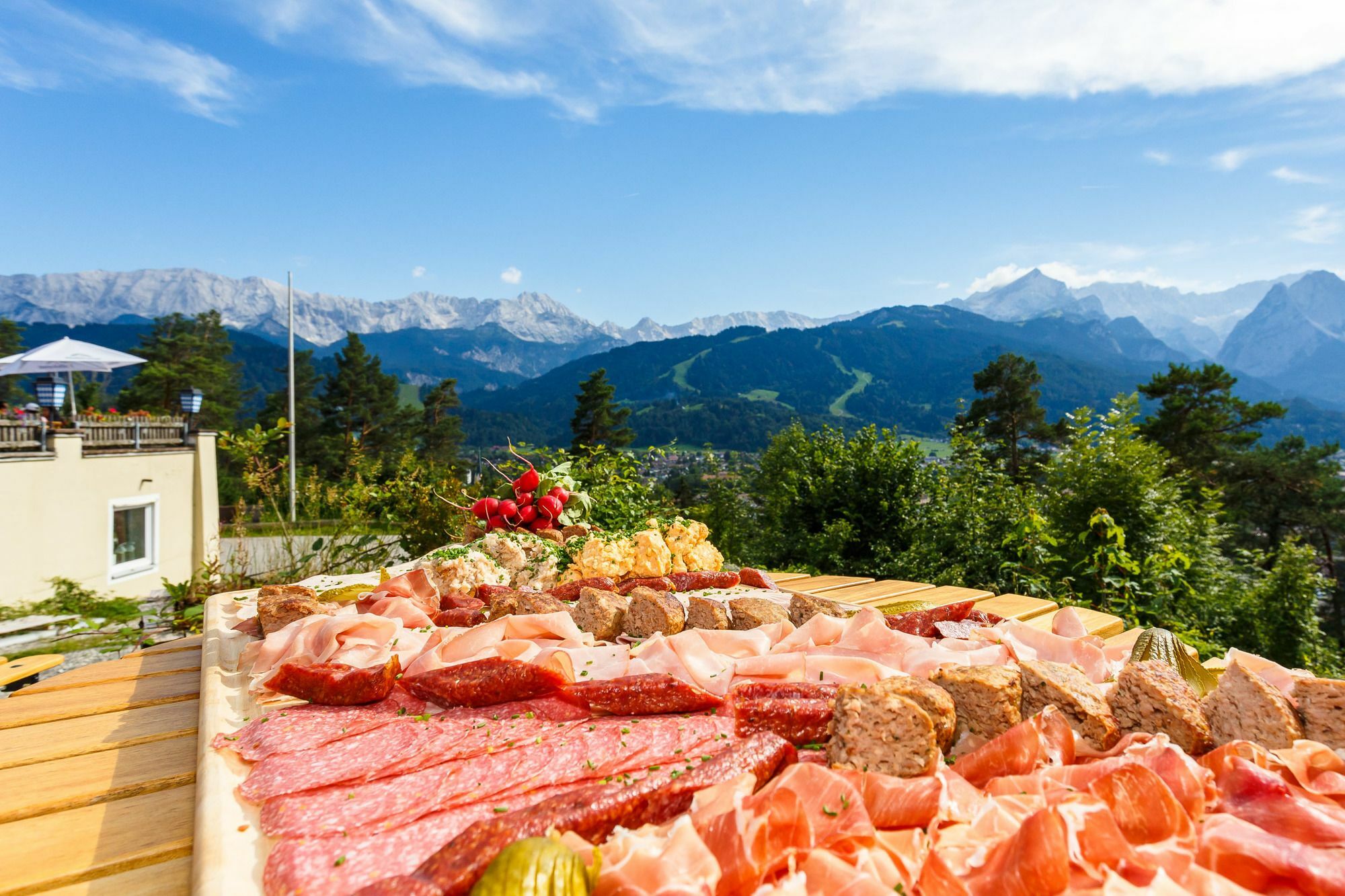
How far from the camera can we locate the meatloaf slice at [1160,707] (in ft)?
5.98

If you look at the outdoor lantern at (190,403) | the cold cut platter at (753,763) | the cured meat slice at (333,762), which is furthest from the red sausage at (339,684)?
the outdoor lantern at (190,403)

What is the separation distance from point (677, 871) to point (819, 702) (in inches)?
28.6

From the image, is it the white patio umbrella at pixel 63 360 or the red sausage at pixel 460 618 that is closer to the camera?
the red sausage at pixel 460 618

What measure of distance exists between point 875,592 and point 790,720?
2474 millimetres

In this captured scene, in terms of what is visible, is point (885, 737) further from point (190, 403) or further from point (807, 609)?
point (190, 403)

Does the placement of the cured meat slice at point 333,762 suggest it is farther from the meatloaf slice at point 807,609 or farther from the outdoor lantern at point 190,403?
the outdoor lantern at point 190,403

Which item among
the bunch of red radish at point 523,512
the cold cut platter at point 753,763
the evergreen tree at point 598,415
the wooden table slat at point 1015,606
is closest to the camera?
the cold cut platter at point 753,763

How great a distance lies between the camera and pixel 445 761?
168 centimetres

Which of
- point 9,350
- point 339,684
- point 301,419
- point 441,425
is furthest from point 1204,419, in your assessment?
point 9,350

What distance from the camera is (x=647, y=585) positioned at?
11.8ft

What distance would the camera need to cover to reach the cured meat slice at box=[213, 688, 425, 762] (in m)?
1.77

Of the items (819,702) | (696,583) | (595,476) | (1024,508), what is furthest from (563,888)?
(1024,508)

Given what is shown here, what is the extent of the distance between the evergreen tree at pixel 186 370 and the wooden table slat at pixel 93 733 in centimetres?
4523

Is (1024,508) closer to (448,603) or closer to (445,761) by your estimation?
(448,603)
